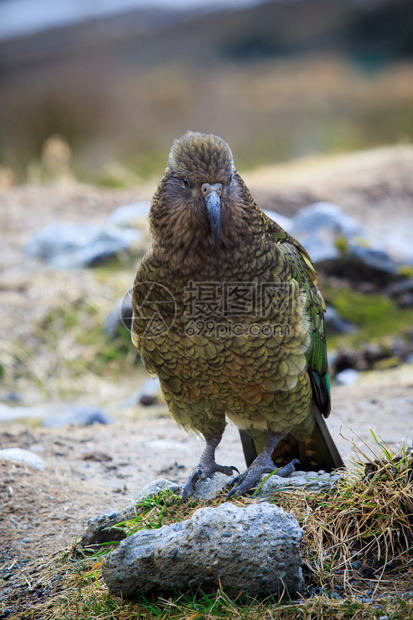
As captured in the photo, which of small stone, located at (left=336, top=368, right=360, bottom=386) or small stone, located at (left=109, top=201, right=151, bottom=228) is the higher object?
small stone, located at (left=109, top=201, right=151, bottom=228)

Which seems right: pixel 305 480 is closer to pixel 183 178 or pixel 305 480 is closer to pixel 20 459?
pixel 183 178

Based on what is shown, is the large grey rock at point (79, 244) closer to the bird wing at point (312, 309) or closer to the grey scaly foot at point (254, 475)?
the bird wing at point (312, 309)

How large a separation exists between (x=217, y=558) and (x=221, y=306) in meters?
1.34

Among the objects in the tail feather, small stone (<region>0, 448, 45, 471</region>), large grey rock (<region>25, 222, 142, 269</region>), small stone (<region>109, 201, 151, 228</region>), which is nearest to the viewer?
the tail feather

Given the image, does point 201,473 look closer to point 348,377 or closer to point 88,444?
point 88,444

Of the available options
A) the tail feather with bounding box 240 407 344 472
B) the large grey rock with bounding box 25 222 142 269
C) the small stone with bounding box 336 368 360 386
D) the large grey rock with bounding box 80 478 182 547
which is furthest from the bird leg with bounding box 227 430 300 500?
the large grey rock with bounding box 25 222 142 269

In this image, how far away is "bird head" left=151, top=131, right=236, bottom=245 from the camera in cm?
324

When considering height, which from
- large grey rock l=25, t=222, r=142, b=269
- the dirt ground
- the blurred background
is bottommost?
the dirt ground

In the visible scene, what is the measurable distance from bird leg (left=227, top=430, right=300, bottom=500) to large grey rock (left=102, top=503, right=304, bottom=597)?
2.22ft

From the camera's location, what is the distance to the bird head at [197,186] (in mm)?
3238

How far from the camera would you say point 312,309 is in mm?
3893

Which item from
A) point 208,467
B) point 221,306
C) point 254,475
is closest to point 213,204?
point 221,306

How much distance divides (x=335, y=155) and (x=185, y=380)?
15.2 meters

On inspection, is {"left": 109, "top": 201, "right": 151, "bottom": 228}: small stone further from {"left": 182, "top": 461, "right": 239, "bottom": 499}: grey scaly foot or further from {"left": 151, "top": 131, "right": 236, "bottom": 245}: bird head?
{"left": 151, "top": 131, "right": 236, "bottom": 245}: bird head
